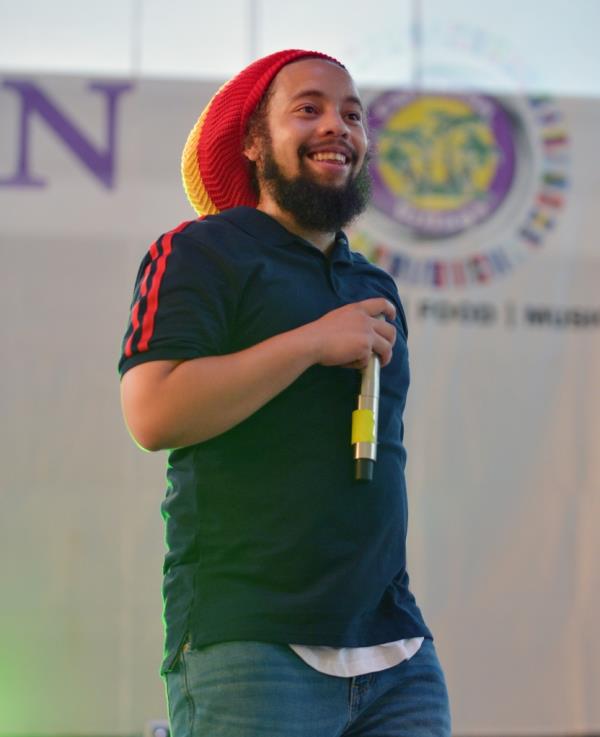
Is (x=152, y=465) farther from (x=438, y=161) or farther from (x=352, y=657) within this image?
(x=352, y=657)

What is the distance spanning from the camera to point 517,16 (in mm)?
3834

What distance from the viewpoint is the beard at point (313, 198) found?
4.74ft

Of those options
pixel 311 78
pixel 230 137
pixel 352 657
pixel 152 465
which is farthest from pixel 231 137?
pixel 152 465

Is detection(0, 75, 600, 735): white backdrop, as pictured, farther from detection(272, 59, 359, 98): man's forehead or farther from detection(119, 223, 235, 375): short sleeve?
detection(119, 223, 235, 375): short sleeve

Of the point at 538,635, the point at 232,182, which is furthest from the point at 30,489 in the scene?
the point at 232,182

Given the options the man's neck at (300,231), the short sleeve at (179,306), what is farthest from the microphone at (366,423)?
the man's neck at (300,231)

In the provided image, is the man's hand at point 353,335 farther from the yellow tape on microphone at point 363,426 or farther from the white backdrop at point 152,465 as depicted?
the white backdrop at point 152,465

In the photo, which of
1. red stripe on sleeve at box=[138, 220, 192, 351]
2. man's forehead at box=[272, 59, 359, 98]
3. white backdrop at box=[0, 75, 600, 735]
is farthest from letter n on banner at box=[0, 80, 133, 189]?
red stripe on sleeve at box=[138, 220, 192, 351]

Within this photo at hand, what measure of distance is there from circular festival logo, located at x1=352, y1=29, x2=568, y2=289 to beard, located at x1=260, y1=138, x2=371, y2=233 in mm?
2364

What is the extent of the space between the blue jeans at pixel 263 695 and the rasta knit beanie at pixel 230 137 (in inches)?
27.6

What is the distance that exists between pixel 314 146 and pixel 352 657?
0.67 metres

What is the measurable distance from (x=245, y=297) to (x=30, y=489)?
2549mm

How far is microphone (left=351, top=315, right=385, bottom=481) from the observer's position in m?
1.21

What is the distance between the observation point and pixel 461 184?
388 centimetres
